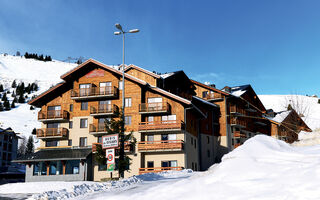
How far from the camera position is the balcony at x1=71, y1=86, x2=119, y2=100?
44625 mm

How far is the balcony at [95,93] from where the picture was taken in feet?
146

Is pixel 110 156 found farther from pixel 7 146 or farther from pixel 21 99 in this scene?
pixel 21 99

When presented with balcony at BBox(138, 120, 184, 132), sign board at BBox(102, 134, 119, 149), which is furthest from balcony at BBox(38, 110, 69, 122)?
sign board at BBox(102, 134, 119, 149)

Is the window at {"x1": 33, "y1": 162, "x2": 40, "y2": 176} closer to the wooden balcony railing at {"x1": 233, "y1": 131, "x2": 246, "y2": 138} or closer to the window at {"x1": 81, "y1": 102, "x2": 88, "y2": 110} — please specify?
the window at {"x1": 81, "y1": 102, "x2": 88, "y2": 110}

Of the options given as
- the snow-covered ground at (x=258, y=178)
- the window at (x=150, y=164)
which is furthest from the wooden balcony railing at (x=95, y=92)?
the snow-covered ground at (x=258, y=178)

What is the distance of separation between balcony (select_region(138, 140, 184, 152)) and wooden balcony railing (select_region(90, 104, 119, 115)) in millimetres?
6321

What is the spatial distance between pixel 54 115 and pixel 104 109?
852 centimetres

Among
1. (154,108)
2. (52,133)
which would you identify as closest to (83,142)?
(52,133)

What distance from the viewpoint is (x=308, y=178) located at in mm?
6844

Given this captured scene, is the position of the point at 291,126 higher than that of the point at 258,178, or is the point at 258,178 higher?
the point at 291,126

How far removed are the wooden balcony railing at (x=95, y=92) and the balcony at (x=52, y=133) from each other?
540 cm

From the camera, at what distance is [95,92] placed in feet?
149

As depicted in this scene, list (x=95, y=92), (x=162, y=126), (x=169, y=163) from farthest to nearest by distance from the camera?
(x=95, y=92)
(x=169, y=163)
(x=162, y=126)

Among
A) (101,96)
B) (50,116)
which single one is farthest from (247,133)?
(50,116)
